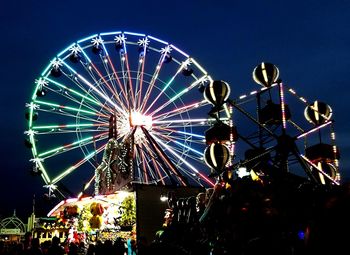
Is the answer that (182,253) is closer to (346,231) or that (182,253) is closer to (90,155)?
(346,231)

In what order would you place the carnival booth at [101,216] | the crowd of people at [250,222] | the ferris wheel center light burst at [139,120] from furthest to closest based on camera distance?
the ferris wheel center light burst at [139,120], the carnival booth at [101,216], the crowd of people at [250,222]

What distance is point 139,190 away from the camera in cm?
1725

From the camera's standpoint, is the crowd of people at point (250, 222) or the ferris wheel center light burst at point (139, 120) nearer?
the crowd of people at point (250, 222)

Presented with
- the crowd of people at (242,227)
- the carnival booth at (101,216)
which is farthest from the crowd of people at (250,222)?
the carnival booth at (101,216)

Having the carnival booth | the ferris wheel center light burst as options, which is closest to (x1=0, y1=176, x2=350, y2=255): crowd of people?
the carnival booth

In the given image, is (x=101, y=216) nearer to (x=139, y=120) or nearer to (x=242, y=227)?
(x=139, y=120)

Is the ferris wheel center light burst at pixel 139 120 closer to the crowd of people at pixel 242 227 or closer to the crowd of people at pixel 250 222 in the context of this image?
the crowd of people at pixel 242 227

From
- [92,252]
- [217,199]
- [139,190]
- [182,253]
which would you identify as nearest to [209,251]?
[217,199]

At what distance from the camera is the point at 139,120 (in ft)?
67.8

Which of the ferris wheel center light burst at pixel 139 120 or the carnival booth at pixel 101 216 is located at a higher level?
the ferris wheel center light burst at pixel 139 120

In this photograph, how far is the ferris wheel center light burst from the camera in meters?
20.5

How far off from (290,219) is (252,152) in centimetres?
677

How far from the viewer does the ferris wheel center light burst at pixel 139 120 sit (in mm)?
20528

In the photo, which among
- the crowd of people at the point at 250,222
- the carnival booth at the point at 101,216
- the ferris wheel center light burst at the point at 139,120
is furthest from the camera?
the ferris wheel center light burst at the point at 139,120
